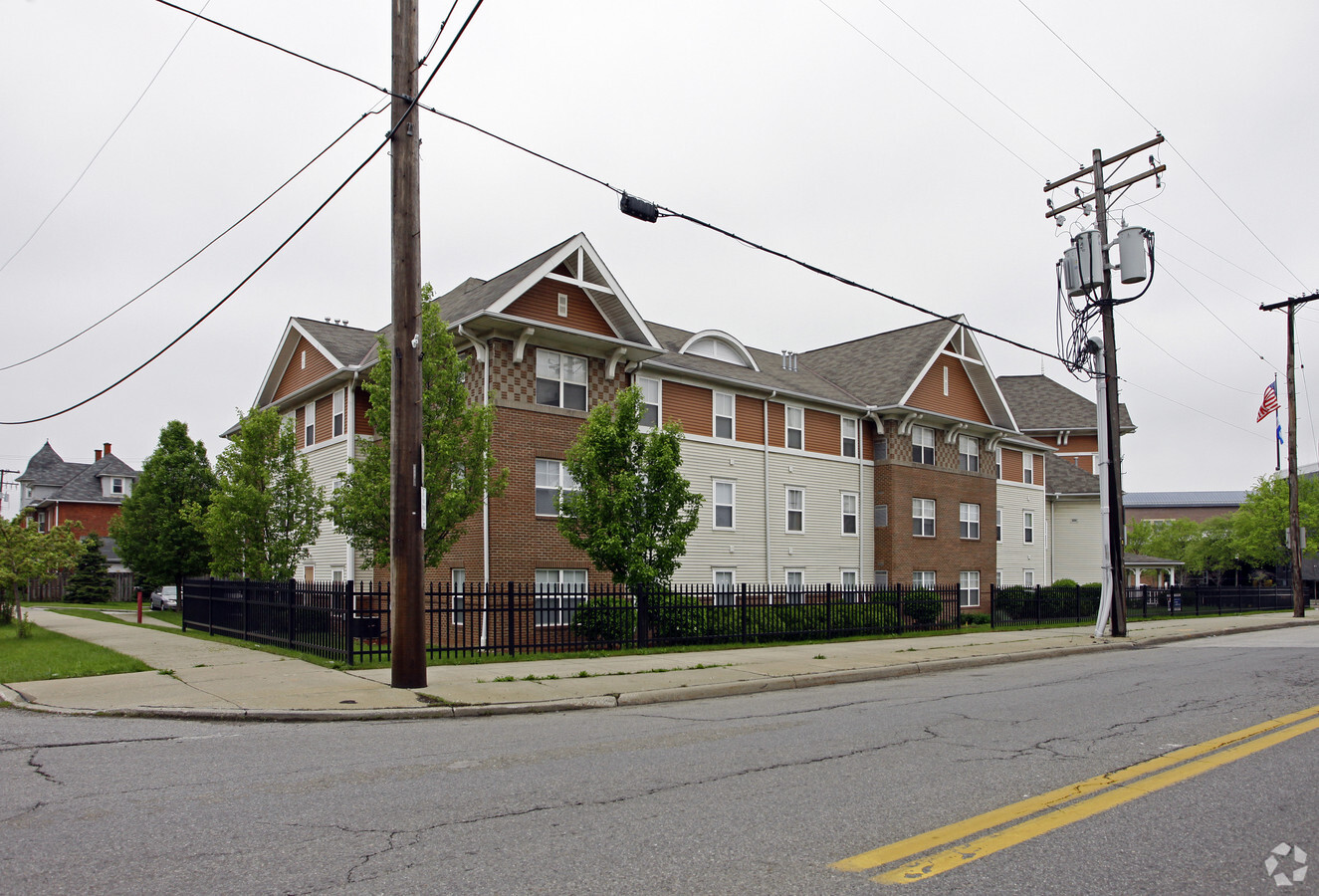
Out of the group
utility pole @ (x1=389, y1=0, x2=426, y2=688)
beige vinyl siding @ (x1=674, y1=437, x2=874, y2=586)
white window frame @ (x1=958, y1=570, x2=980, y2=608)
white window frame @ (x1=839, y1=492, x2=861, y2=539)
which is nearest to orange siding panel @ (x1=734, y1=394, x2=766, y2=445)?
beige vinyl siding @ (x1=674, y1=437, x2=874, y2=586)

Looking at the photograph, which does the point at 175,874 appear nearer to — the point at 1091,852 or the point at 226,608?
the point at 1091,852

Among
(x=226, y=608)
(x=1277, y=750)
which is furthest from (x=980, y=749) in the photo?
(x=226, y=608)

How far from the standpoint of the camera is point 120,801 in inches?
240

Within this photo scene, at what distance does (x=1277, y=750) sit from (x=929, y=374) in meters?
27.6

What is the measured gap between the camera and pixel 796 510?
31.0 m

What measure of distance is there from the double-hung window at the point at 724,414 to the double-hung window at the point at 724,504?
155 cm

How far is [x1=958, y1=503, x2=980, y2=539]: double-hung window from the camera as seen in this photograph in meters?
36.2

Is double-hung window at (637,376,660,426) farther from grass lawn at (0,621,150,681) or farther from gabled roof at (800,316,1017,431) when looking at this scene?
grass lawn at (0,621,150,681)

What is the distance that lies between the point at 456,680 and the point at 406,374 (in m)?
4.20

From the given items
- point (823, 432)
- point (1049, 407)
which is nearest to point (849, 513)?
point (823, 432)

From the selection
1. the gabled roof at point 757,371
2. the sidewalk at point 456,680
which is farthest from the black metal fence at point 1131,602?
the sidewalk at point 456,680

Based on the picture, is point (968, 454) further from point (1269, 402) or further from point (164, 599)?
point (164, 599)

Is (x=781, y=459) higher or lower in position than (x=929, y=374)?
lower

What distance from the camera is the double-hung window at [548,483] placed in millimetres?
23062
